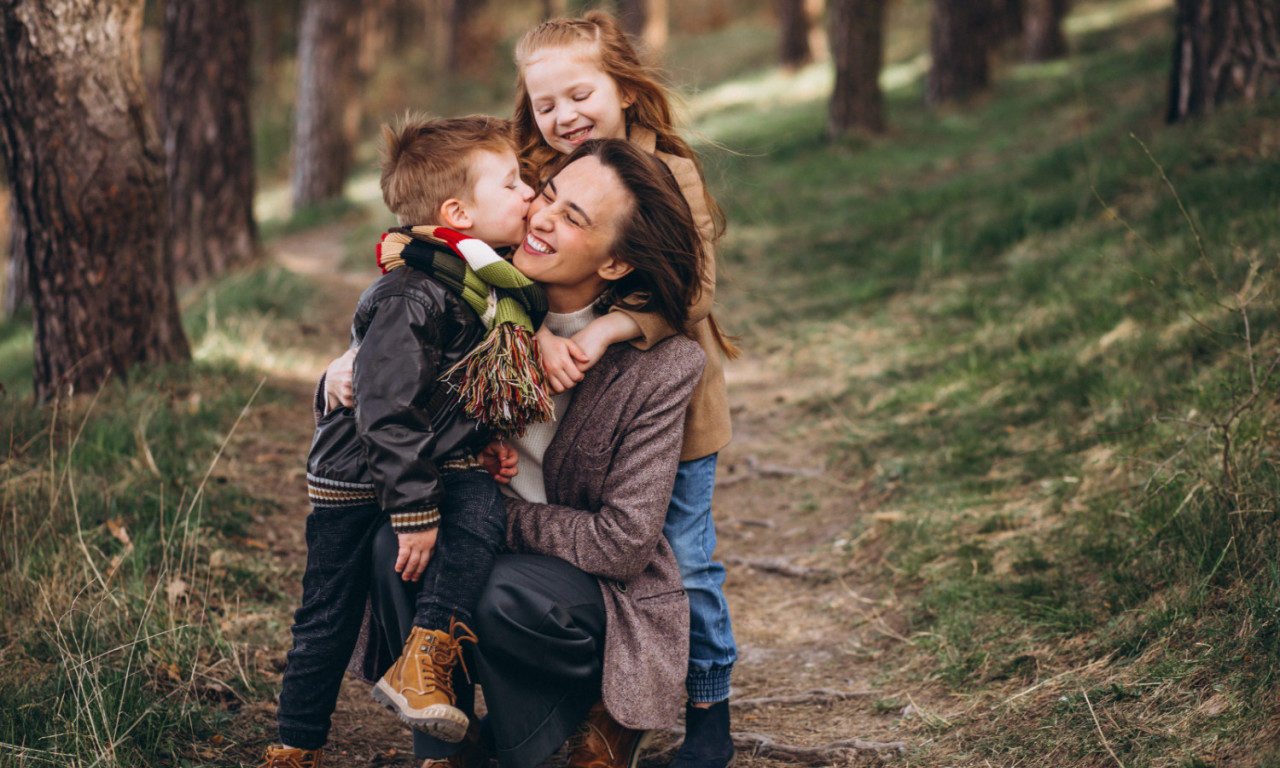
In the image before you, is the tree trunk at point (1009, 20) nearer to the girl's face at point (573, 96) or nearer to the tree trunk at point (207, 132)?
the tree trunk at point (207, 132)

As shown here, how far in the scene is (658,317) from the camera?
2527 mm

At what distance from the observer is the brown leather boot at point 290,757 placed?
8.00ft

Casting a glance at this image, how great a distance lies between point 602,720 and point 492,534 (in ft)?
1.90

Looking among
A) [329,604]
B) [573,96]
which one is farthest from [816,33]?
[329,604]

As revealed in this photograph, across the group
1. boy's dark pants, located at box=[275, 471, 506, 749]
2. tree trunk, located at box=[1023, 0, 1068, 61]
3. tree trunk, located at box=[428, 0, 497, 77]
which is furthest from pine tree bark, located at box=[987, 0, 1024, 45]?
boy's dark pants, located at box=[275, 471, 506, 749]

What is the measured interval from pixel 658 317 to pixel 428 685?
101 centimetres

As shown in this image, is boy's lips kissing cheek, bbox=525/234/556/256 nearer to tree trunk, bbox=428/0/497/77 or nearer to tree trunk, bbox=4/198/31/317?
tree trunk, bbox=4/198/31/317

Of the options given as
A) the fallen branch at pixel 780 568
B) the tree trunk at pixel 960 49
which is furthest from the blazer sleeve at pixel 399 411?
the tree trunk at pixel 960 49

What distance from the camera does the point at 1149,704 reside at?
230cm

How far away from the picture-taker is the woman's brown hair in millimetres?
2463

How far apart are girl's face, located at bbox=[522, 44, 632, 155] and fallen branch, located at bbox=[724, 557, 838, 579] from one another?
6.00 ft

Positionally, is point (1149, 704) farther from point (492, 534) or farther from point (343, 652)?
point (343, 652)

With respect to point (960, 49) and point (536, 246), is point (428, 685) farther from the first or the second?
point (960, 49)

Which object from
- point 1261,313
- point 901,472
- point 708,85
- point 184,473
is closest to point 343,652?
point 184,473
